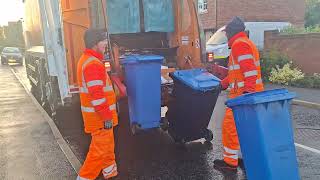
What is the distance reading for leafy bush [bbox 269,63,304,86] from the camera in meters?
11.0

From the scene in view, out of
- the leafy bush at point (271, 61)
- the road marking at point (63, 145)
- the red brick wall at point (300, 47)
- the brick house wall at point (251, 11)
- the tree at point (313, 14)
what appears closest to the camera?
the road marking at point (63, 145)

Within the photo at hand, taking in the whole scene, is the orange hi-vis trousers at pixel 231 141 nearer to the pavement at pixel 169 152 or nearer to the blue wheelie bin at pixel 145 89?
the pavement at pixel 169 152

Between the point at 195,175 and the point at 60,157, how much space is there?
6.65 ft

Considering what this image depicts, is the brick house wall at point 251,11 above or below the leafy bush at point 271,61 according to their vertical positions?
above

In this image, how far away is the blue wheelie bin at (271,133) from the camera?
324 centimetres

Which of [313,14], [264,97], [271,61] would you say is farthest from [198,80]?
[313,14]

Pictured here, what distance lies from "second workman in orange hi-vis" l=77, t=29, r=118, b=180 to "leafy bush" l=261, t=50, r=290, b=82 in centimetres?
880

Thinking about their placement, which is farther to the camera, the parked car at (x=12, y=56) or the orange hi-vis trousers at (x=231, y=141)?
the parked car at (x=12, y=56)

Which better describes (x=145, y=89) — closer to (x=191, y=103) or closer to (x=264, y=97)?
(x=191, y=103)

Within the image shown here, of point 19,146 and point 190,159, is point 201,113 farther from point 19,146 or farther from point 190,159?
point 19,146

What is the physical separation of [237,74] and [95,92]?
→ 5.58ft

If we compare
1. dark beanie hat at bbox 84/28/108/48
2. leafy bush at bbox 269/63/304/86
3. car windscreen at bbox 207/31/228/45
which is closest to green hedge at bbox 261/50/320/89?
A: leafy bush at bbox 269/63/304/86

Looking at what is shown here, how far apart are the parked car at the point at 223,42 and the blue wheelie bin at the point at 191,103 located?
1.41 m

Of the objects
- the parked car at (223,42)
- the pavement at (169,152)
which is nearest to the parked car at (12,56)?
the parked car at (223,42)
